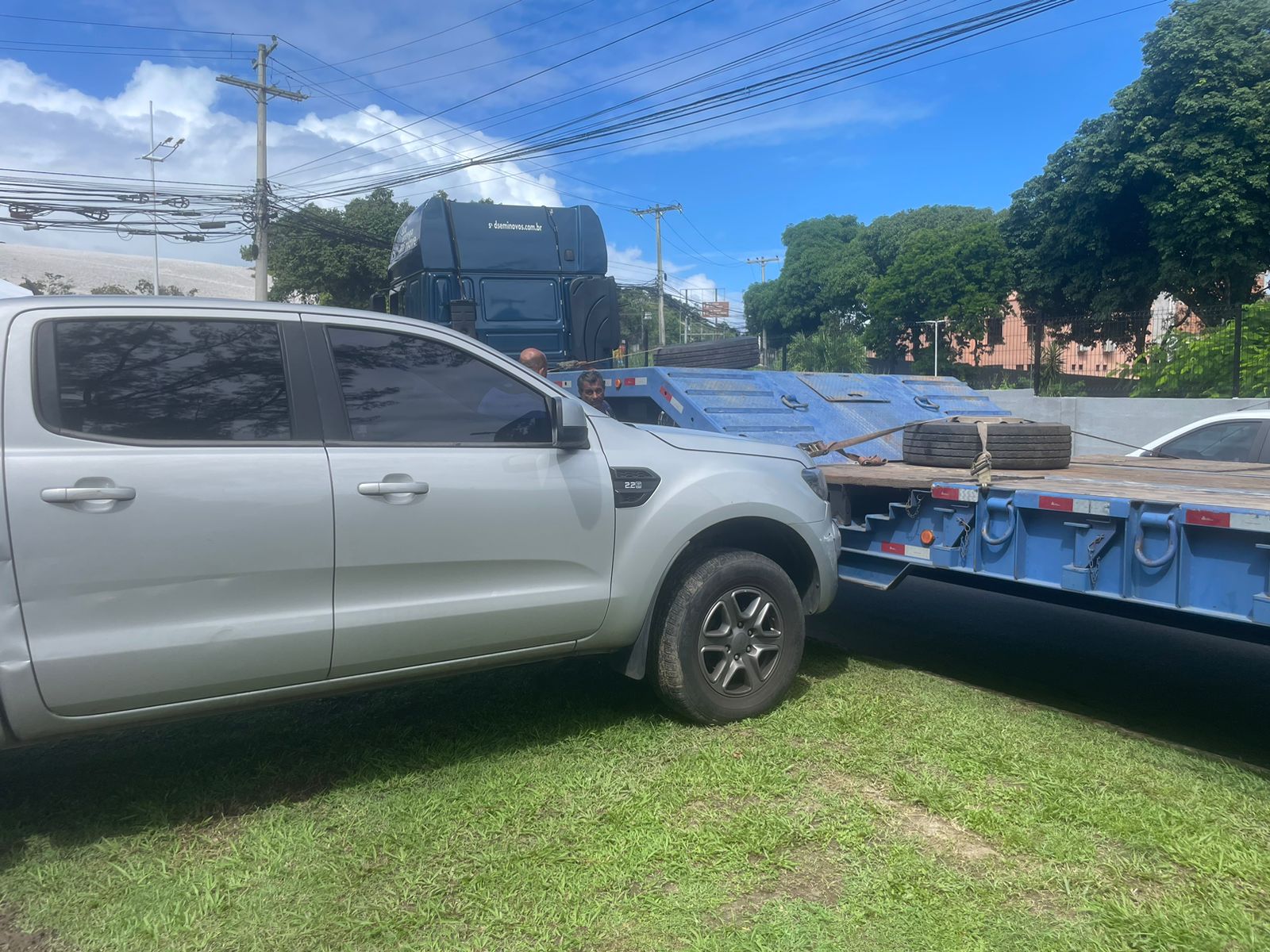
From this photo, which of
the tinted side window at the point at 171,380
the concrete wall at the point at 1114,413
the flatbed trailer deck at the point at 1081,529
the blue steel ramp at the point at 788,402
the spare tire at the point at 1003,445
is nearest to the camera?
the tinted side window at the point at 171,380

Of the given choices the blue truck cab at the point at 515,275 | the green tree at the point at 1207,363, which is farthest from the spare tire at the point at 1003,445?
the green tree at the point at 1207,363

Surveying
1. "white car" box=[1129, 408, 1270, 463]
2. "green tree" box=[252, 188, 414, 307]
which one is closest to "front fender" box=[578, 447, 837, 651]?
"white car" box=[1129, 408, 1270, 463]

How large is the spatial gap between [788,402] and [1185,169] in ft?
80.2

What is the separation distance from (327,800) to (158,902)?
2.45 feet

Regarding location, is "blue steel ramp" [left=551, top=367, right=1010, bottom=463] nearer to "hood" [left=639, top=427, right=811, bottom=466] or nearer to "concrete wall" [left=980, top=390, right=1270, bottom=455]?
"hood" [left=639, top=427, right=811, bottom=466]

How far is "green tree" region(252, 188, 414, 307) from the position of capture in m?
38.0

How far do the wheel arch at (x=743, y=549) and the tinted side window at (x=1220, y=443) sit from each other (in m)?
3.41

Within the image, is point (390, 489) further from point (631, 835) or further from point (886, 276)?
point (886, 276)

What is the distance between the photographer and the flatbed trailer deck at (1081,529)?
356 centimetres

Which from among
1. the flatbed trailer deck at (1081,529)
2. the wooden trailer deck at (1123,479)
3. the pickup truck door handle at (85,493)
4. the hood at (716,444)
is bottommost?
the flatbed trailer deck at (1081,529)

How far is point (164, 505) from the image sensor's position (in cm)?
308

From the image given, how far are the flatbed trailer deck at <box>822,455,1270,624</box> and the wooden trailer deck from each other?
0.03 feet

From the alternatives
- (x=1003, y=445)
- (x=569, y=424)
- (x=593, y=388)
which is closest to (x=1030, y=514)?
(x=1003, y=445)

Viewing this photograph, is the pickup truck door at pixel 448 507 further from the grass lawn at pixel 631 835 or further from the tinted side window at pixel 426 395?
the grass lawn at pixel 631 835
